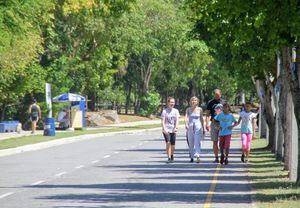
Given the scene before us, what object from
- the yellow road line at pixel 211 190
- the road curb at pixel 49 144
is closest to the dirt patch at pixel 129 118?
the road curb at pixel 49 144

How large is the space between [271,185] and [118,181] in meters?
3.47

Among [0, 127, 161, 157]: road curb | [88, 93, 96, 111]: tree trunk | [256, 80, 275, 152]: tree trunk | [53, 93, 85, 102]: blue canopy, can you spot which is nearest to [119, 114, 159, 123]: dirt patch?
[88, 93, 96, 111]: tree trunk

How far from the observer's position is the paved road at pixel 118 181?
58.1 feet

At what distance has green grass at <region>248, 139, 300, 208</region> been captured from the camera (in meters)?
17.5

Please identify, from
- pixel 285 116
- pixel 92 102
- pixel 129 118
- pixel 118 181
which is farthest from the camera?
pixel 92 102

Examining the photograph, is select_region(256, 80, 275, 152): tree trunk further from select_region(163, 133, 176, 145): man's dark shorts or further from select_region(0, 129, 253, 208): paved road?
select_region(163, 133, 176, 145): man's dark shorts

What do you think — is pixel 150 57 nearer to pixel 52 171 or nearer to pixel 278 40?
pixel 52 171

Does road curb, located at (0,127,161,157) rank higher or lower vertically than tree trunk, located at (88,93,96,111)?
lower

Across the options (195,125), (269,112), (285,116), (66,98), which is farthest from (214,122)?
(66,98)

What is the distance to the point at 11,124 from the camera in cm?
5647

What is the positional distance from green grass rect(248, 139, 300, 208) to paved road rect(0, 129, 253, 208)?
0.32 metres

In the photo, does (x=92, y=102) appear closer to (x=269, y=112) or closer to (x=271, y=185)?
(x=269, y=112)

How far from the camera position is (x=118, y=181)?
2259cm

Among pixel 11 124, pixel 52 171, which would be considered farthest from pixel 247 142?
pixel 11 124
